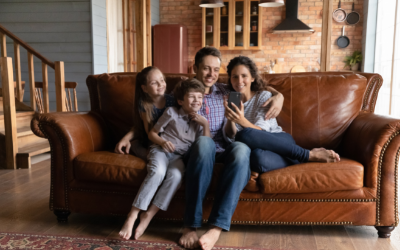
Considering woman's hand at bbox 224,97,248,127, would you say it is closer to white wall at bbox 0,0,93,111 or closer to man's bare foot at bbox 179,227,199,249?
man's bare foot at bbox 179,227,199,249

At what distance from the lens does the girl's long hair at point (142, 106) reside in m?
2.24

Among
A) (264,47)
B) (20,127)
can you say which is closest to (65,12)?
(20,127)

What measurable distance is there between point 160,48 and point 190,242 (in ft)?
20.0

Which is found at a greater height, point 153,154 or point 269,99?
point 269,99

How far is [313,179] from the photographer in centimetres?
191

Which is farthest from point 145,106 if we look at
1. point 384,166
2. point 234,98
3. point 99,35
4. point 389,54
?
point 389,54

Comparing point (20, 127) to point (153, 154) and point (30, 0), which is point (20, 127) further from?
point (153, 154)

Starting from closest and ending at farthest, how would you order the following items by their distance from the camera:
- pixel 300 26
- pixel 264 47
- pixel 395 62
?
1. pixel 395 62
2. pixel 300 26
3. pixel 264 47

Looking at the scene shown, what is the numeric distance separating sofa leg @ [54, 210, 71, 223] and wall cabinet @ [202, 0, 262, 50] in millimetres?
5915

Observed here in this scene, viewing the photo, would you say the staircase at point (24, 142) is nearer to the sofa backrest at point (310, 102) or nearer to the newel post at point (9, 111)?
the newel post at point (9, 111)

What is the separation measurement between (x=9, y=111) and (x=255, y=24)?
5.28m

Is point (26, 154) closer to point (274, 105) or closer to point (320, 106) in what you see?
point (274, 105)

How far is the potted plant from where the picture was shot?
23.9 feet

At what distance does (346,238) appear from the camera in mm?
1999
